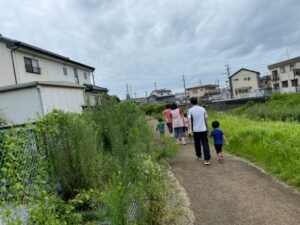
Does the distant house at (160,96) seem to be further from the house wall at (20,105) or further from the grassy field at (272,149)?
the grassy field at (272,149)

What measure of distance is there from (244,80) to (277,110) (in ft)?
150

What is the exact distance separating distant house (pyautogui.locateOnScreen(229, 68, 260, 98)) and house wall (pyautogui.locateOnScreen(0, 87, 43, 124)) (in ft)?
193

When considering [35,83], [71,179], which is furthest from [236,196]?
[35,83]

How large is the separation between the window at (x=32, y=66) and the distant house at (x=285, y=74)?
41953 mm

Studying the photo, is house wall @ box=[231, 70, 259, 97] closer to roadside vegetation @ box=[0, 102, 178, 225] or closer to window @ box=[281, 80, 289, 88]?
window @ box=[281, 80, 289, 88]

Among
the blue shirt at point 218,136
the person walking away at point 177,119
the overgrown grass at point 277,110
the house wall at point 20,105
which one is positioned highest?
the house wall at point 20,105

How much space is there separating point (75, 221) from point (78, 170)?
0.95 metres

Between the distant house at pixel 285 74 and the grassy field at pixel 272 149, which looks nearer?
the grassy field at pixel 272 149

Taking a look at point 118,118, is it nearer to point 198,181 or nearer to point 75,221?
point 198,181

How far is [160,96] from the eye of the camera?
8275cm

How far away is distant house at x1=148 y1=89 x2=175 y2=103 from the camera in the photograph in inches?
3144

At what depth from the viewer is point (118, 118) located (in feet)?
21.8

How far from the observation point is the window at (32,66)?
56.7ft

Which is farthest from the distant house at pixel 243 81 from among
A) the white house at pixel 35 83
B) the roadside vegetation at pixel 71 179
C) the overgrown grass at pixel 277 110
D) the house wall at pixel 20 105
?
the roadside vegetation at pixel 71 179
